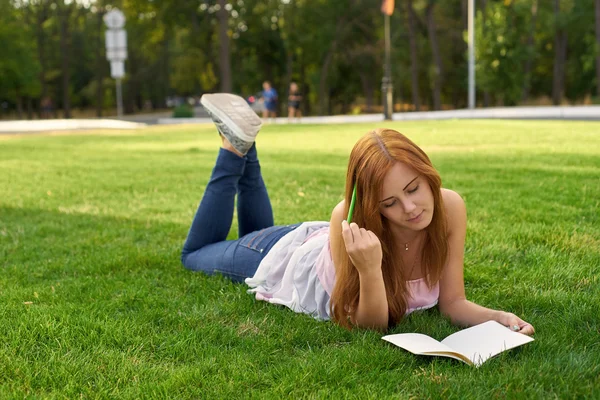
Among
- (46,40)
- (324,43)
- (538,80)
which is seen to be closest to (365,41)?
(324,43)

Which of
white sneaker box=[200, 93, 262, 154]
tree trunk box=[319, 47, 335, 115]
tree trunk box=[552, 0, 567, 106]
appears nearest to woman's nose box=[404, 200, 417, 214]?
white sneaker box=[200, 93, 262, 154]

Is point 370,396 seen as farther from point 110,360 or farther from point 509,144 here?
point 509,144

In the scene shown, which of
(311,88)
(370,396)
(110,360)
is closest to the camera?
(370,396)

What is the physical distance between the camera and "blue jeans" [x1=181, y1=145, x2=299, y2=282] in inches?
162

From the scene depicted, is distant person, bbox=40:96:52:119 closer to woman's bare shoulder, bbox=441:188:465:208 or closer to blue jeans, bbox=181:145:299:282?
blue jeans, bbox=181:145:299:282

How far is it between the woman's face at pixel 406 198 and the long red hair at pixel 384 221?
0.02 meters

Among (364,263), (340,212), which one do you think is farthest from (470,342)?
(340,212)

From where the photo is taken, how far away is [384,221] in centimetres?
320

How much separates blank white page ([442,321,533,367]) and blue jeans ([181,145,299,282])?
138 cm

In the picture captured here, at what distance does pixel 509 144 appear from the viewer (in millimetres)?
11938

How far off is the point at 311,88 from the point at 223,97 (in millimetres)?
49832

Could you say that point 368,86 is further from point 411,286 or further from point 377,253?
point 377,253

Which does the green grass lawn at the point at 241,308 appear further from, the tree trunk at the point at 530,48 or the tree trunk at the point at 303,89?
the tree trunk at the point at 303,89

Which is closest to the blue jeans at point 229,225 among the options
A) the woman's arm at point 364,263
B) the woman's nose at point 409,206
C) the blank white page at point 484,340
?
the woman's arm at point 364,263
